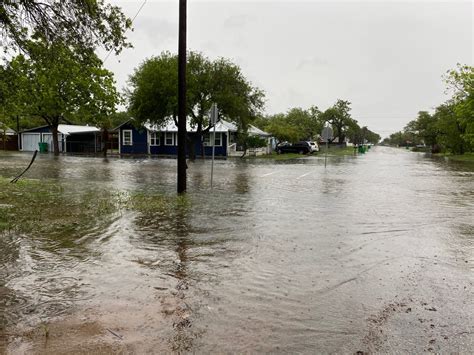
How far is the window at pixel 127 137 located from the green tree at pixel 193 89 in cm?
1424

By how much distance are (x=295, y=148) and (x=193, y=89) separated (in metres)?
23.1

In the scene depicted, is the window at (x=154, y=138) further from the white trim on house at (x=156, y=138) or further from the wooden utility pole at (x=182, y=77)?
the wooden utility pole at (x=182, y=77)

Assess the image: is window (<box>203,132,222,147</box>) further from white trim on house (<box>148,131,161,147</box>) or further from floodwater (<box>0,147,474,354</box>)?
floodwater (<box>0,147,474,354</box>)

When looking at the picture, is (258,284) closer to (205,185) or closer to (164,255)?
(164,255)

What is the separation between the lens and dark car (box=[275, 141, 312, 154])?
52.8 meters

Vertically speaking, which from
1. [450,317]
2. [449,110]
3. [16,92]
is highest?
[449,110]

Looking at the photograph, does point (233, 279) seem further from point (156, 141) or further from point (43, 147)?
point (43, 147)

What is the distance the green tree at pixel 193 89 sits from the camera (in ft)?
107

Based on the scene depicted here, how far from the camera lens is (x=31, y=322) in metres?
3.98

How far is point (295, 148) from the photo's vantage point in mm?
53188

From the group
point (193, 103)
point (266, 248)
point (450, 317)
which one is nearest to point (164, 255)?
point (266, 248)

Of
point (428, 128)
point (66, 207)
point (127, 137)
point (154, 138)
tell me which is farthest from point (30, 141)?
point (428, 128)

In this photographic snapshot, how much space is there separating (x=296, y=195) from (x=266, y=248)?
689cm

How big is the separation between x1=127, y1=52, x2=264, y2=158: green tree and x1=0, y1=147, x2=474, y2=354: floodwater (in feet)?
76.0
